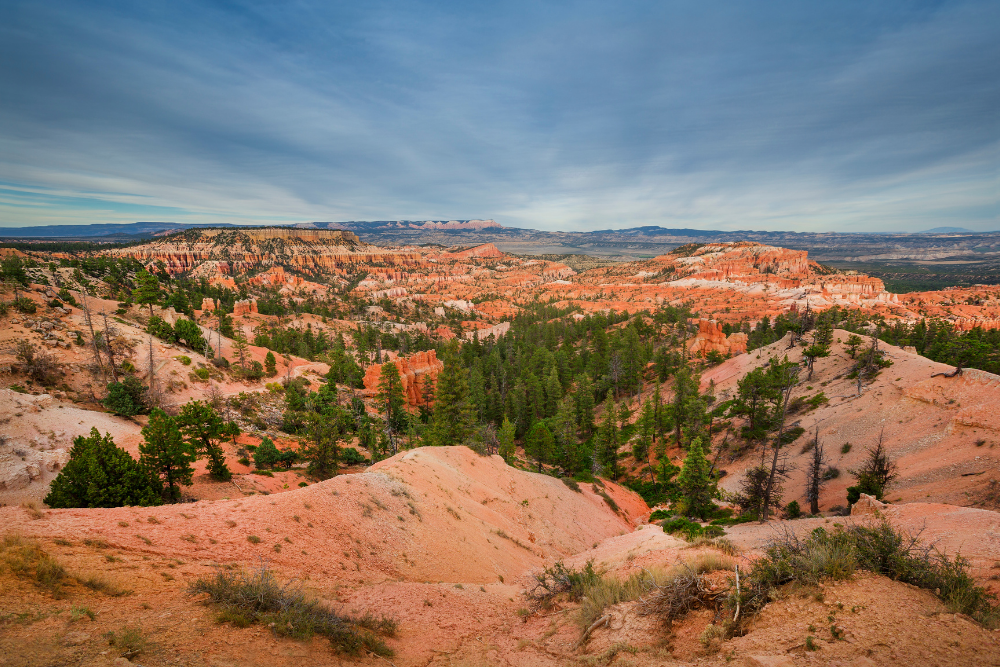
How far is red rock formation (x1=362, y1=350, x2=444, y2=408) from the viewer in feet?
176

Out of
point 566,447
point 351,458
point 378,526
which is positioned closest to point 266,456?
point 351,458

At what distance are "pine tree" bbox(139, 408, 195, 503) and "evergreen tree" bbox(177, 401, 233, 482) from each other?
394 centimetres

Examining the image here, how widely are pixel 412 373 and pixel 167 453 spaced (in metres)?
37.9

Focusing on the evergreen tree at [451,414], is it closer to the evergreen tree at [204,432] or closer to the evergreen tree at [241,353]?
the evergreen tree at [204,432]

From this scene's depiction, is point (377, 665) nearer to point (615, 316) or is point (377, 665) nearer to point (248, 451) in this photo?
point (248, 451)

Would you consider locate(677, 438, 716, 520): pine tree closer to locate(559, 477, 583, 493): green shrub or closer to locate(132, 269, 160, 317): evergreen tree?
locate(559, 477, 583, 493): green shrub

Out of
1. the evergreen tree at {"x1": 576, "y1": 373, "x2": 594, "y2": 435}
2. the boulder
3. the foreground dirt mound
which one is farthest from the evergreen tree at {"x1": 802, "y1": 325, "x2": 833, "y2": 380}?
the foreground dirt mound

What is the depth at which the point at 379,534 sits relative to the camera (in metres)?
13.8

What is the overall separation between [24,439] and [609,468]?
40.8 meters

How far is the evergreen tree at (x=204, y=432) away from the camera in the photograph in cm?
2234

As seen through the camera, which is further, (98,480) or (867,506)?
(867,506)

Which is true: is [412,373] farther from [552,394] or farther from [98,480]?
[98,480]

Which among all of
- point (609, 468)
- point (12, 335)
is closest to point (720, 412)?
point (609, 468)

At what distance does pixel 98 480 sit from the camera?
13.4 metres
